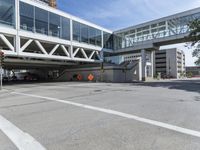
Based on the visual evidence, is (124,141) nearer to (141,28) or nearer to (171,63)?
(141,28)

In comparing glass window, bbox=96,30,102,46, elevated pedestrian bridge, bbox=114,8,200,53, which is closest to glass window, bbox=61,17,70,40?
glass window, bbox=96,30,102,46

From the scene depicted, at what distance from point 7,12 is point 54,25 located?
8.04 metres

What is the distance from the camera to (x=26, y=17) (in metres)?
26.6

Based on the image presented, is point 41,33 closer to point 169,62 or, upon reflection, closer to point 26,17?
point 26,17


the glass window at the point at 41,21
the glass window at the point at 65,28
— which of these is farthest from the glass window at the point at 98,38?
the glass window at the point at 41,21

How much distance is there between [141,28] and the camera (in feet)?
128

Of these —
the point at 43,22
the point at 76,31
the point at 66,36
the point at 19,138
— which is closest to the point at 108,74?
the point at 76,31

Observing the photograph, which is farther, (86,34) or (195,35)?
(86,34)

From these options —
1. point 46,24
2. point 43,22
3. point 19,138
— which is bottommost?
point 19,138

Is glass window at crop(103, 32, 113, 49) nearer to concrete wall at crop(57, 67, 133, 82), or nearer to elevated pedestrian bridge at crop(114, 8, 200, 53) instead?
elevated pedestrian bridge at crop(114, 8, 200, 53)

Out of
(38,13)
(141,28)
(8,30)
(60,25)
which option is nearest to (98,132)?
(8,30)

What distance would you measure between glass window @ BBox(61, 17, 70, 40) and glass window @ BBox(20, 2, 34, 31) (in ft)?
20.4

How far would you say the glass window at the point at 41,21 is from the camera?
27953 millimetres

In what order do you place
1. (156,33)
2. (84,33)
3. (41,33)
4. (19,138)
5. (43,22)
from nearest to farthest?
(19,138)
(41,33)
(43,22)
(156,33)
(84,33)
